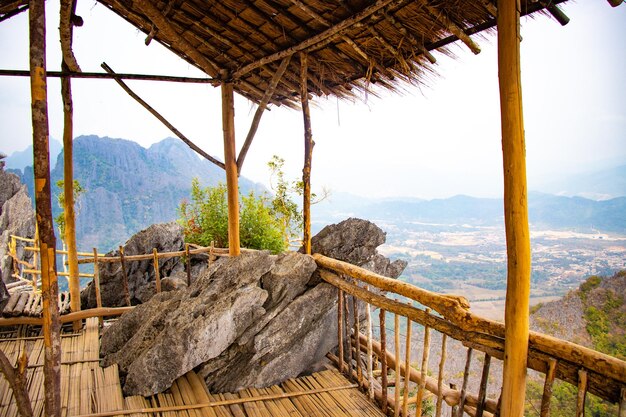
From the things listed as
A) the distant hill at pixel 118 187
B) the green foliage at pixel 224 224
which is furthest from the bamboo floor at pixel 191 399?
the distant hill at pixel 118 187

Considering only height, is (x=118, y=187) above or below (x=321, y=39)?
below

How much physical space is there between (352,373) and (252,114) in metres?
3.73

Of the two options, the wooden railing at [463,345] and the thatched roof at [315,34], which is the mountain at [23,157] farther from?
the wooden railing at [463,345]

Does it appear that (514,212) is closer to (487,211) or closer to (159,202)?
(159,202)

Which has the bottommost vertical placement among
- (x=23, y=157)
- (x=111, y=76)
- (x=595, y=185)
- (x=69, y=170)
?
(x=69, y=170)

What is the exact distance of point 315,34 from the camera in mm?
3697

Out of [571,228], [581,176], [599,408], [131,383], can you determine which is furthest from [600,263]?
[581,176]

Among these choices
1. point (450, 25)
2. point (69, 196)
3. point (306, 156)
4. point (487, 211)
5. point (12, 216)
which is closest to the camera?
point (450, 25)

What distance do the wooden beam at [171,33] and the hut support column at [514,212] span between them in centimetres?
351

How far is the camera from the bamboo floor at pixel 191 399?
9.46ft

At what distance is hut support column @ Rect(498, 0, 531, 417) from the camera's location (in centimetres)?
197

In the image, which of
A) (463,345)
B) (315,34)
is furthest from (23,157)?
(463,345)

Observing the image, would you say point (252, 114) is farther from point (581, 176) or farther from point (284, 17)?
point (581, 176)

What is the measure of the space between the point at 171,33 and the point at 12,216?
12.9 m
